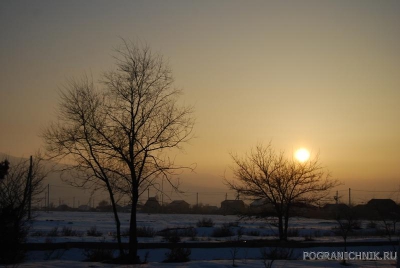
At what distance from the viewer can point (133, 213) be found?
21.2 m

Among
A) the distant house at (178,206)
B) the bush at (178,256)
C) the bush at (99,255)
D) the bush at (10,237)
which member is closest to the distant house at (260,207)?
the bush at (178,256)

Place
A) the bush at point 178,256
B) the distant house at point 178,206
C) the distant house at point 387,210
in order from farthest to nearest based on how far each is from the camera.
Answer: the distant house at point 178,206 → the distant house at point 387,210 → the bush at point 178,256

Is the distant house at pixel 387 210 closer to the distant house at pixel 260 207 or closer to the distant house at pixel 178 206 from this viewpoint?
the distant house at pixel 260 207

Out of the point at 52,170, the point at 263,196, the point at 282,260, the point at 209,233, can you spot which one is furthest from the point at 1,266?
the point at 209,233

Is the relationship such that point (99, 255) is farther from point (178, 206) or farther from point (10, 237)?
point (178, 206)

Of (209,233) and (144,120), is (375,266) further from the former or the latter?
(209,233)

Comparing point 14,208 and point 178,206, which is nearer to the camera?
point 14,208

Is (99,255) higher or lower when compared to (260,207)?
lower

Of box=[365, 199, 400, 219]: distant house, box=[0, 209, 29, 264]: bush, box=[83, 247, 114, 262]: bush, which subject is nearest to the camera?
box=[0, 209, 29, 264]: bush

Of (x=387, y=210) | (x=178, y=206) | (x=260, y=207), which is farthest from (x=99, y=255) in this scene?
(x=178, y=206)

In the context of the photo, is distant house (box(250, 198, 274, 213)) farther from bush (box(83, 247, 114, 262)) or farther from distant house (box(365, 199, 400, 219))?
bush (box(83, 247, 114, 262))

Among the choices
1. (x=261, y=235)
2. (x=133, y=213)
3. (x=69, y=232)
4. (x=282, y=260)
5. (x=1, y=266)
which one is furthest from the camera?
(x=261, y=235)

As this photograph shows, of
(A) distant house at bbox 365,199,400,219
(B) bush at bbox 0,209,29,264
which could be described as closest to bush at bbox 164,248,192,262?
(B) bush at bbox 0,209,29,264

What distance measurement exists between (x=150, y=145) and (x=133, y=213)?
299cm
